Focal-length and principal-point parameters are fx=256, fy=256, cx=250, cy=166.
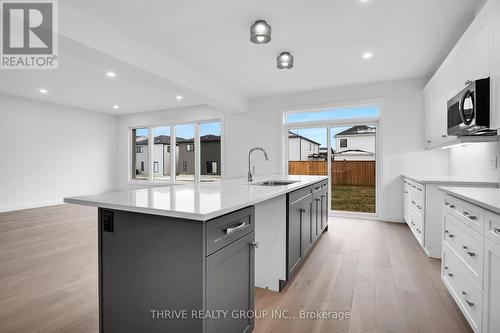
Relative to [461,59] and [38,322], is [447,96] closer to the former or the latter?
[461,59]

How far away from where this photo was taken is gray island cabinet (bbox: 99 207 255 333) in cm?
123

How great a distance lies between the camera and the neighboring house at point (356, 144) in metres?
5.21

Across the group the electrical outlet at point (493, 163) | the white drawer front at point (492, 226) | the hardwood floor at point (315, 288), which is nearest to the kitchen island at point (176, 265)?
the hardwood floor at point (315, 288)

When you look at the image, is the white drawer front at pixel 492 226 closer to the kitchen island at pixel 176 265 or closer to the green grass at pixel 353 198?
the kitchen island at pixel 176 265

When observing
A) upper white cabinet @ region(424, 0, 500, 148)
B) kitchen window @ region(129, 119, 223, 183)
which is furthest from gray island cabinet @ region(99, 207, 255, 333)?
kitchen window @ region(129, 119, 223, 183)

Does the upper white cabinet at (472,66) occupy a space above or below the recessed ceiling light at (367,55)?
below

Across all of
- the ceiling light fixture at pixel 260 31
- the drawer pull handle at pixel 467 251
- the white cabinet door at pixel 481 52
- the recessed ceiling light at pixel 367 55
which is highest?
the recessed ceiling light at pixel 367 55

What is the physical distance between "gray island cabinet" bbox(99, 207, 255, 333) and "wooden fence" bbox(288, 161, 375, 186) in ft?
14.2

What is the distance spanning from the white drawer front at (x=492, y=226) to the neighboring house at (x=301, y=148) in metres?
4.31

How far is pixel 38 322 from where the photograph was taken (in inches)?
70.9

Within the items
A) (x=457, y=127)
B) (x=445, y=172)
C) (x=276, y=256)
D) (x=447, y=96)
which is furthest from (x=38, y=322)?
(x=445, y=172)

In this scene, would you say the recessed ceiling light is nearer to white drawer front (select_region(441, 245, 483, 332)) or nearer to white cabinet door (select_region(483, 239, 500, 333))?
white drawer front (select_region(441, 245, 483, 332))

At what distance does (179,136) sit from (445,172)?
6.47 m

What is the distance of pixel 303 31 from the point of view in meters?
3.10
